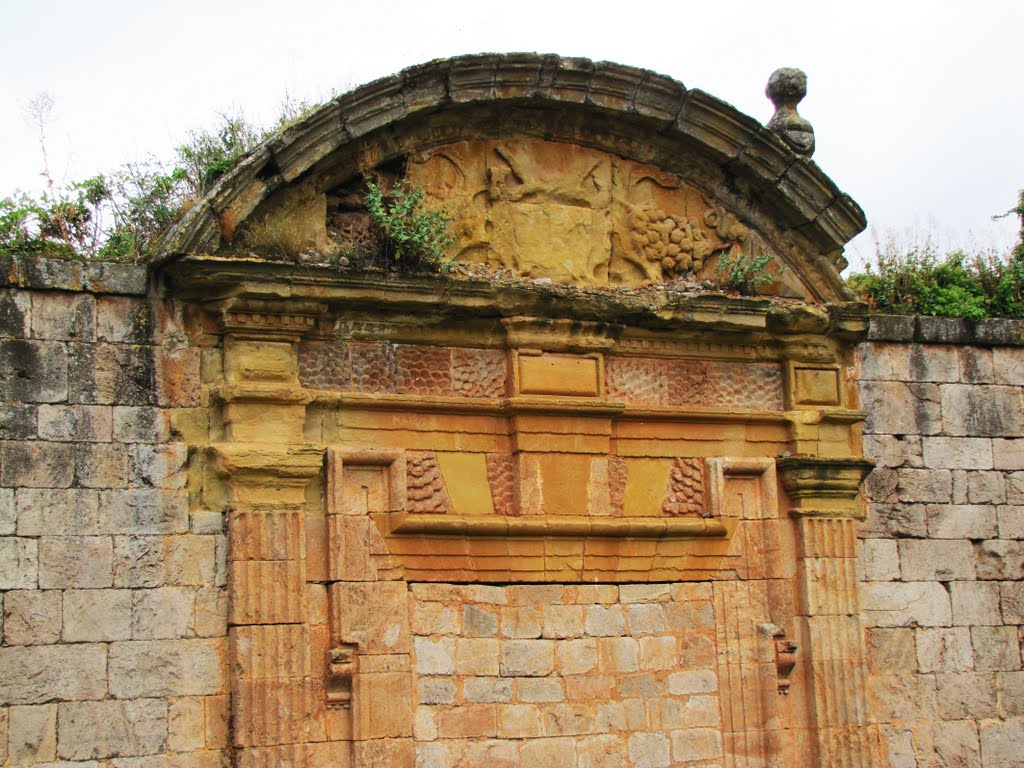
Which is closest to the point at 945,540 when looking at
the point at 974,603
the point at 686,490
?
the point at 974,603

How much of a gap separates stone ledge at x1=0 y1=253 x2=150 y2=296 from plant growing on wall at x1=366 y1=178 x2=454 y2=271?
1.36m

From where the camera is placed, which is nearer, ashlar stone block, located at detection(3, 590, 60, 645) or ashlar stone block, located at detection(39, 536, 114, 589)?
ashlar stone block, located at detection(3, 590, 60, 645)

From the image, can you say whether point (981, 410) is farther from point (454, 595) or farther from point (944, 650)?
point (454, 595)

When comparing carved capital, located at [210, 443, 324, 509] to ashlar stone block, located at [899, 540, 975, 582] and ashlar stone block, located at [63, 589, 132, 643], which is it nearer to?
ashlar stone block, located at [63, 589, 132, 643]

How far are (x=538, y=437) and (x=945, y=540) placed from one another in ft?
9.64

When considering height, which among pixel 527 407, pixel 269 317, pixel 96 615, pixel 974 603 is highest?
pixel 269 317

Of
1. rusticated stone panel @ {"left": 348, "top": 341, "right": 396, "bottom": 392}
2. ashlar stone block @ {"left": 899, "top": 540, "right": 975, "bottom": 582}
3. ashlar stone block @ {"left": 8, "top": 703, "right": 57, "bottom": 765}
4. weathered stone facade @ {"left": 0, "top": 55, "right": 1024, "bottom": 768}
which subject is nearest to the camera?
ashlar stone block @ {"left": 8, "top": 703, "right": 57, "bottom": 765}

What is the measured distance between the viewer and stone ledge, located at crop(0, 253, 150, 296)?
24.6 ft

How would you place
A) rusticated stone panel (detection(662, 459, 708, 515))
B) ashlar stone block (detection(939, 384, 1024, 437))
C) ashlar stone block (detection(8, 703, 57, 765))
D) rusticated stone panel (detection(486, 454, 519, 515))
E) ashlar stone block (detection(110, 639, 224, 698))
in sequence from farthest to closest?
ashlar stone block (detection(939, 384, 1024, 437)) < rusticated stone panel (detection(662, 459, 708, 515)) < rusticated stone panel (detection(486, 454, 519, 515)) < ashlar stone block (detection(110, 639, 224, 698)) < ashlar stone block (detection(8, 703, 57, 765))

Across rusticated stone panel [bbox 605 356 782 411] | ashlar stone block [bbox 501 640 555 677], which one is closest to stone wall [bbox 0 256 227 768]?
ashlar stone block [bbox 501 640 555 677]

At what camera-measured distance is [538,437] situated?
27.6 feet

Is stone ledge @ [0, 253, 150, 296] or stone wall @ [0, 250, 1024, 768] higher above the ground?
stone ledge @ [0, 253, 150, 296]

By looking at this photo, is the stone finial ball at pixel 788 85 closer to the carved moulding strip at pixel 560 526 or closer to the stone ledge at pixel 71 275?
the carved moulding strip at pixel 560 526

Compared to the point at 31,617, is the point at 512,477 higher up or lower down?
higher up
